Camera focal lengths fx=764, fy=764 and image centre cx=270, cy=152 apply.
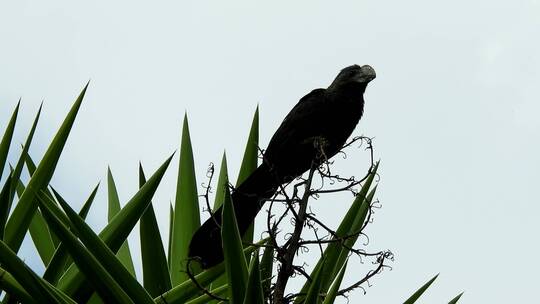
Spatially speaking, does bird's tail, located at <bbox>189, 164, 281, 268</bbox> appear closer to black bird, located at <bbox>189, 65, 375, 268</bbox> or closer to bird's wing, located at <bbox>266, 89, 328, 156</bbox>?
black bird, located at <bbox>189, 65, 375, 268</bbox>

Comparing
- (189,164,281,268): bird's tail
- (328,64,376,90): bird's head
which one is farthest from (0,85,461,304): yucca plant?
(328,64,376,90): bird's head

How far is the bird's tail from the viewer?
2.80 meters

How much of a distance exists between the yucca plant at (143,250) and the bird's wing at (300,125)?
0.17 m

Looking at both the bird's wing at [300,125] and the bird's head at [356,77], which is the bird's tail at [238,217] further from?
the bird's head at [356,77]

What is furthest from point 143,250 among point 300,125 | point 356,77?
point 356,77

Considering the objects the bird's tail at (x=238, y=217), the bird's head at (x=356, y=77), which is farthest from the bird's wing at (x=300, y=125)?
the bird's tail at (x=238, y=217)

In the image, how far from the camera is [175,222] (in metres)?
3.73

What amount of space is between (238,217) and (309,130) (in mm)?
845

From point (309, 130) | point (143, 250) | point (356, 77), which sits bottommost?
point (143, 250)

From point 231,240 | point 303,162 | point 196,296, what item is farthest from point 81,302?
point 303,162

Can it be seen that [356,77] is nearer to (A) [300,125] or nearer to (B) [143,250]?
(A) [300,125]

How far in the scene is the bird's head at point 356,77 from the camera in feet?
13.0

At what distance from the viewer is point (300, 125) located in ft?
12.4

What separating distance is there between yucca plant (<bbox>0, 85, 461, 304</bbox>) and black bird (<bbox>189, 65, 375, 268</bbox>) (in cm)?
19
